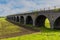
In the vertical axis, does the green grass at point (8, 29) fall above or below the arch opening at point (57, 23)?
below

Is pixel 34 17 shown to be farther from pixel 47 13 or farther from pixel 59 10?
pixel 59 10

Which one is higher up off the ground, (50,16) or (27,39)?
(50,16)

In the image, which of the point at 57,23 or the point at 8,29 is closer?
the point at 57,23

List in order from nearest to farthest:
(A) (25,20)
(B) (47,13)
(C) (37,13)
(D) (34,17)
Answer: (B) (47,13) < (C) (37,13) < (D) (34,17) < (A) (25,20)

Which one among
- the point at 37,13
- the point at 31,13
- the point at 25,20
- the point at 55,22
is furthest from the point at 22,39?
the point at 25,20

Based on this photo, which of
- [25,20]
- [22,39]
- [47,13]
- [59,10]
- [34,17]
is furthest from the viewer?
[25,20]

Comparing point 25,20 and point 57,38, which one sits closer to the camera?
point 57,38

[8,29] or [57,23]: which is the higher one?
[57,23]

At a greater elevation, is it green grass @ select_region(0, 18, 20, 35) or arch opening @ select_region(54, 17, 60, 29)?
arch opening @ select_region(54, 17, 60, 29)

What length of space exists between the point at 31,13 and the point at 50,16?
16630 mm

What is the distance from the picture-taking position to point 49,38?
35188mm

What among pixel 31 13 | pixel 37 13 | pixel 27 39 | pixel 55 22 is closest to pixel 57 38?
pixel 27 39

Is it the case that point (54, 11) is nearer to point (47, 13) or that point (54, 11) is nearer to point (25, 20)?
point (47, 13)

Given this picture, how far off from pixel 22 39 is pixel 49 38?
5.70m
